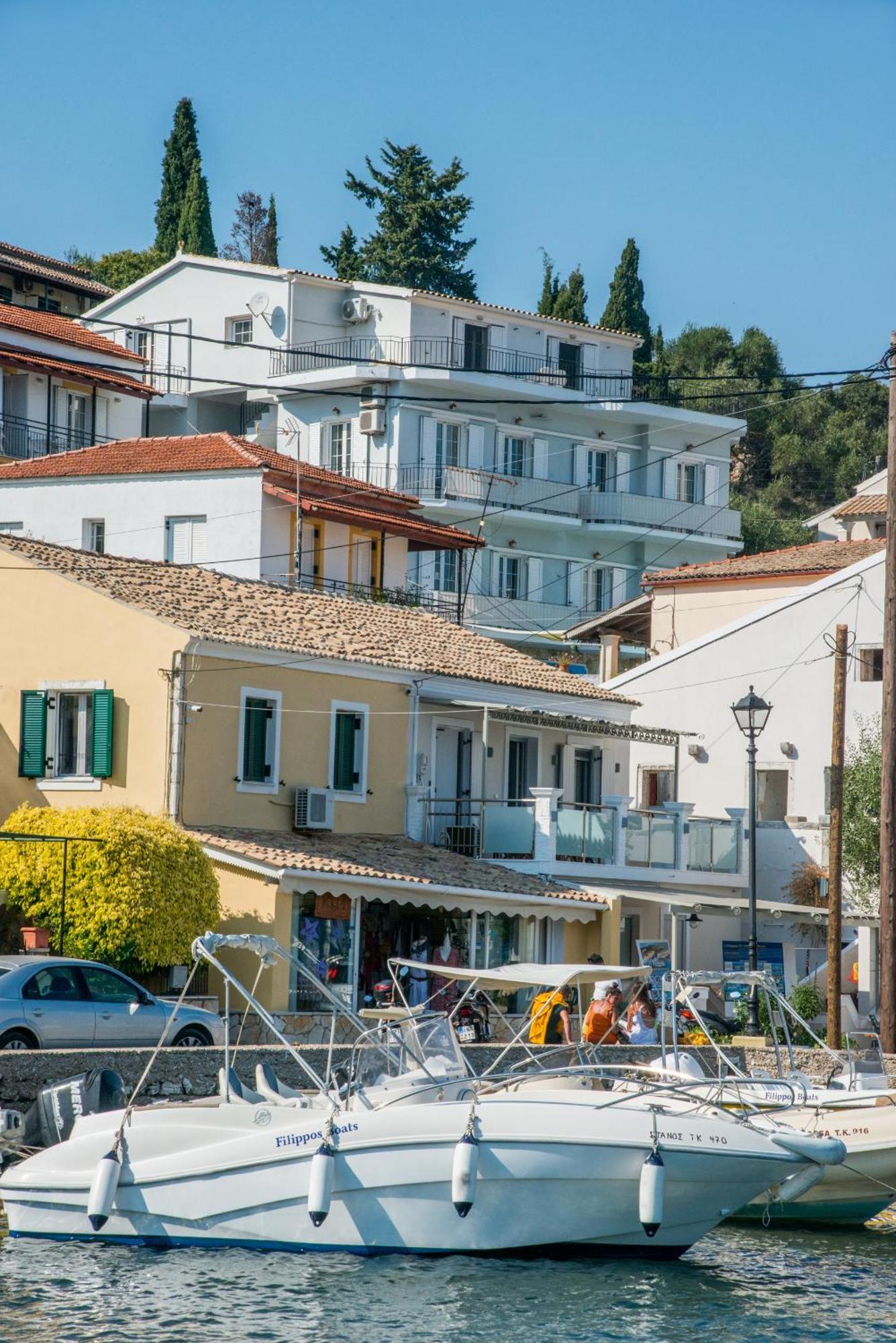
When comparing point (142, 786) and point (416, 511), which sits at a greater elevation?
point (416, 511)

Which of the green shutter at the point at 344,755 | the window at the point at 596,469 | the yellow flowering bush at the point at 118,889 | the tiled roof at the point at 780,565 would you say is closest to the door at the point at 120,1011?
the yellow flowering bush at the point at 118,889

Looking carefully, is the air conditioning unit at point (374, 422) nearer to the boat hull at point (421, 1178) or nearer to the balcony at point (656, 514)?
the balcony at point (656, 514)

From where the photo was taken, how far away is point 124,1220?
57.5 feet

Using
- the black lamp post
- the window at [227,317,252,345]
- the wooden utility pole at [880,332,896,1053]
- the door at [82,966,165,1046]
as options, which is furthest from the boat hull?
the window at [227,317,252,345]

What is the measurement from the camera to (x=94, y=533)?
1912 inches

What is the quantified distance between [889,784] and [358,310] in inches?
1792

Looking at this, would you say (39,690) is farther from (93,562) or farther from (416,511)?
(416,511)

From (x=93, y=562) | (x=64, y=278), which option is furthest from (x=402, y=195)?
(x=93, y=562)

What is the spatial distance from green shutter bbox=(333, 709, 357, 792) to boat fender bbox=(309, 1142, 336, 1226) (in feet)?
59.6

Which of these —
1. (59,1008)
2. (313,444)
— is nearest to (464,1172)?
(59,1008)

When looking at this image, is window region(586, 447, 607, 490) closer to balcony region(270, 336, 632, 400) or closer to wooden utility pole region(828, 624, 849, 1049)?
balcony region(270, 336, 632, 400)

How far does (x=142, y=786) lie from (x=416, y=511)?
3415cm

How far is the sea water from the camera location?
15086 millimetres

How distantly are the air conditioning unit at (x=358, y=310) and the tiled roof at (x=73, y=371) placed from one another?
10077mm
